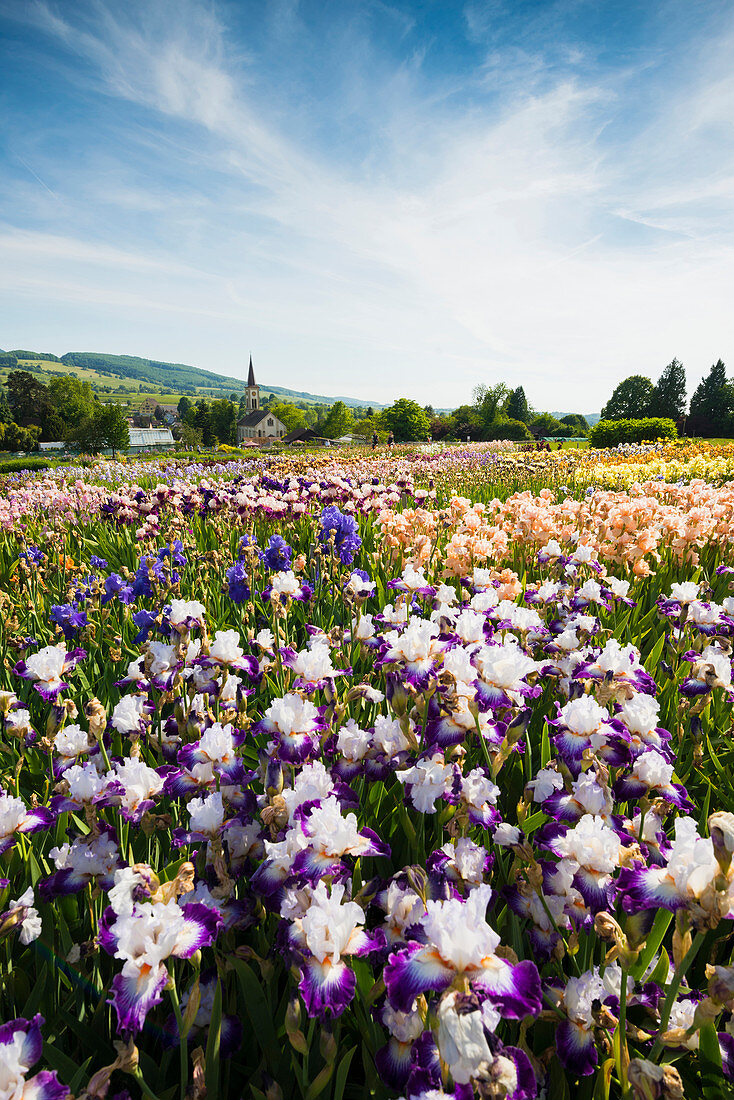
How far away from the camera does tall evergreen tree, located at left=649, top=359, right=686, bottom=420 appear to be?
7806cm

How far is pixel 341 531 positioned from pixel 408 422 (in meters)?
86.1

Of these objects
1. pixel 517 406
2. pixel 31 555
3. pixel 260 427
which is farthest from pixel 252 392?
pixel 31 555

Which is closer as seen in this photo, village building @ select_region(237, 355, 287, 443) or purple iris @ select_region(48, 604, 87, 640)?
purple iris @ select_region(48, 604, 87, 640)

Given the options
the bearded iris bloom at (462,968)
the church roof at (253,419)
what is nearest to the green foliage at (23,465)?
the bearded iris bloom at (462,968)

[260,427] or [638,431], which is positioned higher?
[260,427]

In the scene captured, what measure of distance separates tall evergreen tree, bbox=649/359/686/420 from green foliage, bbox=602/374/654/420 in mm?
1426

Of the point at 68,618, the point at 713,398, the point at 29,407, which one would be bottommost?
the point at 68,618

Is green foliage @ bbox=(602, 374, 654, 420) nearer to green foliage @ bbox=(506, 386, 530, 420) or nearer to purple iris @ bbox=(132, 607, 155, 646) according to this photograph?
green foliage @ bbox=(506, 386, 530, 420)

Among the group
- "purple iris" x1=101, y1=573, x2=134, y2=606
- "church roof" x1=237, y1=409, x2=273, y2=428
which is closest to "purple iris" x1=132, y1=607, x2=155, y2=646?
"purple iris" x1=101, y1=573, x2=134, y2=606

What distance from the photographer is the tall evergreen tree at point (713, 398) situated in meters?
73.9

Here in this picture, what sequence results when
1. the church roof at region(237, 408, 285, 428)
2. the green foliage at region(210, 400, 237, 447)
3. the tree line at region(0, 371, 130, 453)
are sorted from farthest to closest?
the church roof at region(237, 408, 285, 428) → the green foliage at region(210, 400, 237, 447) → the tree line at region(0, 371, 130, 453)

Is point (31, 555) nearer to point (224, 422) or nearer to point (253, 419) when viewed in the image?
point (224, 422)

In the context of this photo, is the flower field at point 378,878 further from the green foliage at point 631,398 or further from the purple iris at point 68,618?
the green foliage at point 631,398

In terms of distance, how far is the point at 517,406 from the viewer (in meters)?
115
